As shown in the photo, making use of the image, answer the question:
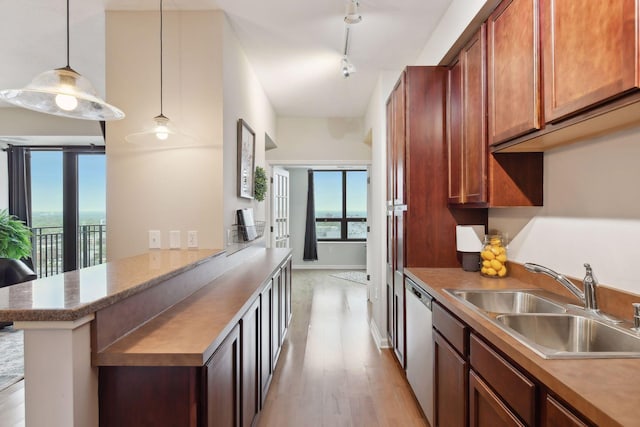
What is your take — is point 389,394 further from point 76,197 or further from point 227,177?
point 76,197

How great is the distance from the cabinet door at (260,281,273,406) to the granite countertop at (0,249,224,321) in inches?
24.1

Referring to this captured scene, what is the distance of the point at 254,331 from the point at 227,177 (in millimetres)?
1237

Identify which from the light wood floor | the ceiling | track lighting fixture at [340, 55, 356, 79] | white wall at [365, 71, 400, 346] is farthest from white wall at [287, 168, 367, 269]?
track lighting fixture at [340, 55, 356, 79]

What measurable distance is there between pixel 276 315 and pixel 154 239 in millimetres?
1127

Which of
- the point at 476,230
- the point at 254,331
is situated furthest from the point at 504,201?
the point at 254,331

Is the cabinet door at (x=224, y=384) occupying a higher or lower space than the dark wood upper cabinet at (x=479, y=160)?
lower

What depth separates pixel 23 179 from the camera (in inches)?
213

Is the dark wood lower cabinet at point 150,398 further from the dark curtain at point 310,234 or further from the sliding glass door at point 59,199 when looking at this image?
the dark curtain at point 310,234

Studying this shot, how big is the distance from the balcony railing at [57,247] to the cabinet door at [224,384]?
507 cm

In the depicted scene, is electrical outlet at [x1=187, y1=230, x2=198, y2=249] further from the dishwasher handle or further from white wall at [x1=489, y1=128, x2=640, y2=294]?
white wall at [x1=489, y1=128, x2=640, y2=294]

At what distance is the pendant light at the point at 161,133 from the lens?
2314 millimetres

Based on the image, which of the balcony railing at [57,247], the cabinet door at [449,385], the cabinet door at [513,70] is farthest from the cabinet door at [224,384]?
the balcony railing at [57,247]

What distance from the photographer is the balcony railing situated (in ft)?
17.9

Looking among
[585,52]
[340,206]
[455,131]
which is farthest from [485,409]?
[340,206]
